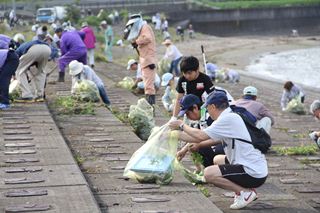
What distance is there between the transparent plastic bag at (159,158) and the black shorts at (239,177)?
2.12 feet

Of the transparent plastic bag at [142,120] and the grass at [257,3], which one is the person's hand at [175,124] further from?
the grass at [257,3]

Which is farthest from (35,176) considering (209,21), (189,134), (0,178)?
(209,21)

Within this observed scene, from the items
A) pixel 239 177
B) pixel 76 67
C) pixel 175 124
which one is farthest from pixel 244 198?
pixel 76 67

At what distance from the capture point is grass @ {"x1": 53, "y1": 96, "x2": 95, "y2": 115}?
11633 mm

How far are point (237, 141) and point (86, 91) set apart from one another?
6357 mm

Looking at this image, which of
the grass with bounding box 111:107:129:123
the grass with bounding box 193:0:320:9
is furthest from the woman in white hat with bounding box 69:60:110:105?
the grass with bounding box 193:0:320:9

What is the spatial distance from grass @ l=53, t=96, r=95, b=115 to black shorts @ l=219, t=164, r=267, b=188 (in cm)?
525

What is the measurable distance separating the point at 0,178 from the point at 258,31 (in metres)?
55.3

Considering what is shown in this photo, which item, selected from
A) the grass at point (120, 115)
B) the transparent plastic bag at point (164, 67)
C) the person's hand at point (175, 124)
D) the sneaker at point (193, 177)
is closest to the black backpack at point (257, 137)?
the person's hand at point (175, 124)

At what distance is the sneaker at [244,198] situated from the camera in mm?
6539

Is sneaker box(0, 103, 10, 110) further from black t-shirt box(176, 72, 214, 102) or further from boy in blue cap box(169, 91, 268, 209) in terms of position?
boy in blue cap box(169, 91, 268, 209)

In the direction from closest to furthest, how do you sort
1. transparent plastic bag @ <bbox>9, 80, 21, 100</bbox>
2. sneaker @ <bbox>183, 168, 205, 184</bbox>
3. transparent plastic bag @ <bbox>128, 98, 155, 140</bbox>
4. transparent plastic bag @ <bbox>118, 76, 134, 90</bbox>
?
1. sneaker @ <bbox>183, 168, 205, 184</bbox>
2. transparent plastic bag @ <bbox>128, 98, 155, 140</bbox>
3. transparent plastic bag @ <bbox>9, 80, 21, 100</bbox>
4. transparent plastic bag @ <bbox>118, 76, 134, 90</bbox>

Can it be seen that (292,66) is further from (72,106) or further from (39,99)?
(72,106)

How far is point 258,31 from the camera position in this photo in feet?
200
